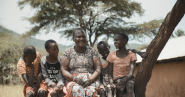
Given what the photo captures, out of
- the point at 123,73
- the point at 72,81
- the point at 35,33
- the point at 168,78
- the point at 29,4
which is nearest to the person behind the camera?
the point at 72,81

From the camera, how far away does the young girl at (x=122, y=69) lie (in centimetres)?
378

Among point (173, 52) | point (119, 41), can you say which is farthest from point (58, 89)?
point (173, 52)

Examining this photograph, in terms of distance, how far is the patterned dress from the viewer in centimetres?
351

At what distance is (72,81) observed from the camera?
3668 millimetres

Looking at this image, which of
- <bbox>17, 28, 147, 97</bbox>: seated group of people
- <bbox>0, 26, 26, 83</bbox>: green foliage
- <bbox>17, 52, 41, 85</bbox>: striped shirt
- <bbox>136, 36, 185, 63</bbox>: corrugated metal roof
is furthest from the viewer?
<bbox>0, 26, 26, 83</bbox>: green foliage

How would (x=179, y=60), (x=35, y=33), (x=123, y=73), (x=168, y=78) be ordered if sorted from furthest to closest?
(x=35, y=33)
(x=168, y=78)
(x=179, y=60)
(x=123, y=73)

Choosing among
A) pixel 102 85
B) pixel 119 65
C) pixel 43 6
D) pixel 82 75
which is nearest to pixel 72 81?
pixel 82 75

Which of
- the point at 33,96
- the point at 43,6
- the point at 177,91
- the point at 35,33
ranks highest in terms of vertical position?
the point at 43,6

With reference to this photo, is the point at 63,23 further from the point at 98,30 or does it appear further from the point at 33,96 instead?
the point at 33,96

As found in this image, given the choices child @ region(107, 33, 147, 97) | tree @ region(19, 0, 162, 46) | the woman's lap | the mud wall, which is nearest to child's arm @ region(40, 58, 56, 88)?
the woman's lap

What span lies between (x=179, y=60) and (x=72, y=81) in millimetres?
5052

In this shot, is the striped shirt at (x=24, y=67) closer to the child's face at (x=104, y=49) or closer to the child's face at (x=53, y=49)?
the child's face at (x=53, y=49)

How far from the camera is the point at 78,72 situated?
3.78m

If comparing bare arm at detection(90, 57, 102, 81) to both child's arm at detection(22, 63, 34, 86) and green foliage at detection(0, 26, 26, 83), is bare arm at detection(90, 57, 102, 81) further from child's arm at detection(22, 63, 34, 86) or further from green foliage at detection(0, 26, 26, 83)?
green foliage at detection(0, 26, 26, 83)
